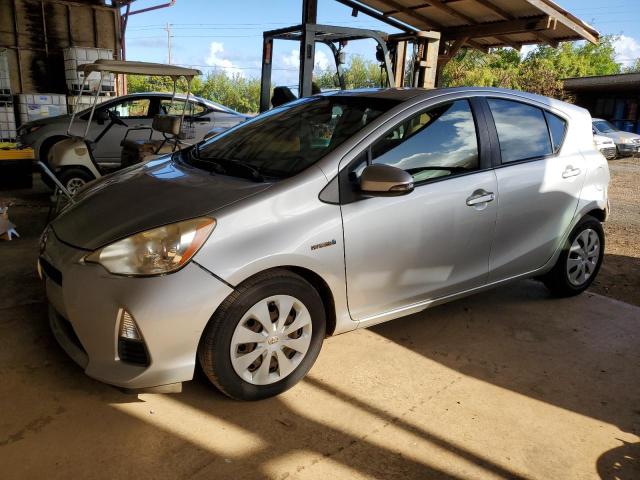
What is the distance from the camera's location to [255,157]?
3.07 m

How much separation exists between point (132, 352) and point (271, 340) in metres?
0.63

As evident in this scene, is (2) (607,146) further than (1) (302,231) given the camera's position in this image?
Yes

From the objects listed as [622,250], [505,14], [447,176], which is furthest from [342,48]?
[447,176]

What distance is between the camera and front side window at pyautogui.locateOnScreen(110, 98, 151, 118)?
8258 mm

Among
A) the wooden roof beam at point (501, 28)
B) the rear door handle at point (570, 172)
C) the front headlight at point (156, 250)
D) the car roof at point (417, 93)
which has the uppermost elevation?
the wooden roof beam at point (501, 28)

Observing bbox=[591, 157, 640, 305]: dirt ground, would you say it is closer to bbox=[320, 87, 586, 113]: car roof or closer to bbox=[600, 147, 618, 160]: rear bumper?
bbox=[320, 87, 586, 113]: car roof

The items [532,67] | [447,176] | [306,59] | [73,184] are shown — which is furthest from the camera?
[532,67]

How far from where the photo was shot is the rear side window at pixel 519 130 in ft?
11.1

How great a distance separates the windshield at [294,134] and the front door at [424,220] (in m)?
0.23

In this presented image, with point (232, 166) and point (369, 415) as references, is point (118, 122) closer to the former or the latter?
point (232, 166)

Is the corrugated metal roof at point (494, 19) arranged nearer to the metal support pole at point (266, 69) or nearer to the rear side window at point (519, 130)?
the metal support pole at point (266, 69)

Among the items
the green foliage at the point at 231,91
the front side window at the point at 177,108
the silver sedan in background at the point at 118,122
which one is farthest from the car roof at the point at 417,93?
the green foliage at the point at 231,91

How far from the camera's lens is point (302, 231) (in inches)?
99.4

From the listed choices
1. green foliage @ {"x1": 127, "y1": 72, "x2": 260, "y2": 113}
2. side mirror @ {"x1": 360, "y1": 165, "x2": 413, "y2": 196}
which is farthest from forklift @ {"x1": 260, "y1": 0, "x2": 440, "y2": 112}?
green foliage @ {"x1": 127, "y1": 72, "x2": 260, "y2": 113}
